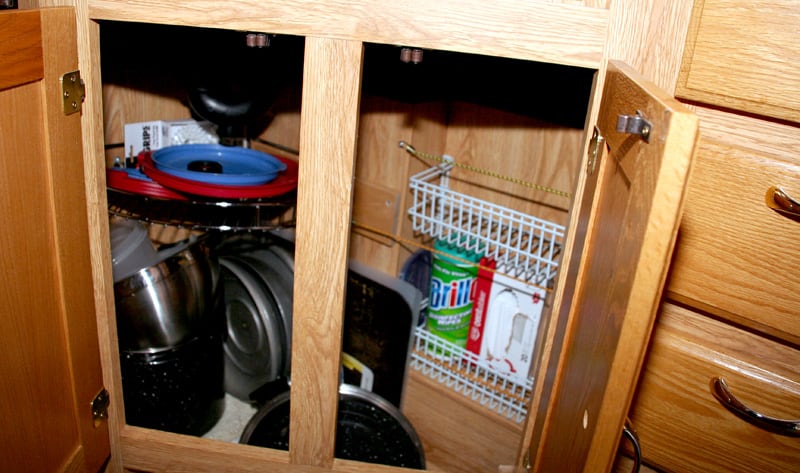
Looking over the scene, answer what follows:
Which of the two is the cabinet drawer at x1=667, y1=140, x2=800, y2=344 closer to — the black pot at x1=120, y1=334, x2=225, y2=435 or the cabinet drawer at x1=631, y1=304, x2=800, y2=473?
the cabinet drawer at x1=631, y1=304, x2=800, y2=473

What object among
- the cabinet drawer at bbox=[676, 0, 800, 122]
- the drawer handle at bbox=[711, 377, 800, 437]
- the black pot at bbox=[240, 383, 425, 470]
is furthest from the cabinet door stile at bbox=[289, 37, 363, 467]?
the drawer handle at bbox=[711, 377, 800, 437]

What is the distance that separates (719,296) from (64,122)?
2.77ft

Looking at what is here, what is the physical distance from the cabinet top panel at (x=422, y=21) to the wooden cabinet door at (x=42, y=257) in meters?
0.13

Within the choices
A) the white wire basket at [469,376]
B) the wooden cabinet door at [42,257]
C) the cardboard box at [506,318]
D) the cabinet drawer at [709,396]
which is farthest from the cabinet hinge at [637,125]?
the white wire basket at [469,376]

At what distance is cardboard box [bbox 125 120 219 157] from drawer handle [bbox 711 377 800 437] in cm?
122

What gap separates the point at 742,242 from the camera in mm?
753

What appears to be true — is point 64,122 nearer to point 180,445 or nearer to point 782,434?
point 180,445

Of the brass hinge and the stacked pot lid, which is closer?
the brass hinge

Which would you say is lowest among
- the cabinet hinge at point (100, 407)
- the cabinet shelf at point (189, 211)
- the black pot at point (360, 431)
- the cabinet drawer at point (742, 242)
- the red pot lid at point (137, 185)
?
the black pot at point (360, 431)

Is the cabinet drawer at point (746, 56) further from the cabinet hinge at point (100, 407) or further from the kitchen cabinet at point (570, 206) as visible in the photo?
the cabinet hinge at point (100, 407)

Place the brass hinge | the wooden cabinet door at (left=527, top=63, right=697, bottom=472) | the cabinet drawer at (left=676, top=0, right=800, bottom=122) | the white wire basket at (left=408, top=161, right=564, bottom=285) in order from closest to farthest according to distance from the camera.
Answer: the wooden cabinet door at (left=527, top=63, right=697, bottom=472) < the cabinet drawer at (left=676, top=0, right=800, bottom=122) < the brass hinge < the white wire basket at (left=408, top=161, right=564, bottom=285)

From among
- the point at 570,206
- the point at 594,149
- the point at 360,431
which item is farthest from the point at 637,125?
the point at 360,431

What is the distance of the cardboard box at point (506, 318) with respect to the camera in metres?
1.33

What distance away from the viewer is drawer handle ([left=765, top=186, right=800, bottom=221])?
704 millimetres
